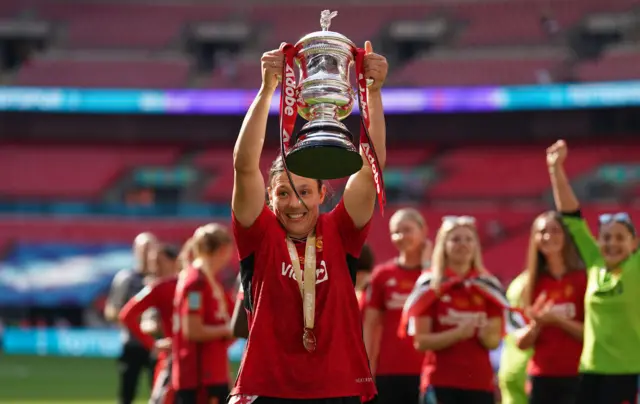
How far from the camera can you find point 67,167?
29875 millimetres

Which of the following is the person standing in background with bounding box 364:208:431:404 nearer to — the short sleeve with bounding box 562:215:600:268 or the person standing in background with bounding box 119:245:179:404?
the short sleeve with bounding box 562:215:600:268

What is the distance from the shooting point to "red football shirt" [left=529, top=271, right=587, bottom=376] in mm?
6527

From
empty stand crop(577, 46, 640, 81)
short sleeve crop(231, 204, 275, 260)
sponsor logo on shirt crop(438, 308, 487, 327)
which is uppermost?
empty stand crop(577, 46, 640, 81)

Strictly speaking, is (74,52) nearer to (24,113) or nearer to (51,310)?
(24,113)

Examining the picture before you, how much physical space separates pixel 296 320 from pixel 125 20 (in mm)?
30305

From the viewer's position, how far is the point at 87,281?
27.0 metres

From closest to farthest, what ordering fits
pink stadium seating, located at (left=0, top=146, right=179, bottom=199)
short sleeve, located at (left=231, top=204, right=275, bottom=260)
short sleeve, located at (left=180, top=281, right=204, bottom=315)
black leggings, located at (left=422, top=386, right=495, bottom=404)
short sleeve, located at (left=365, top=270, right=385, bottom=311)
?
short sleeve, located at (left=231, top=204, right=275, bottom=260), black leggings, located at (left=422, top=386, right=495, bottom=404), short sleeve, located at (left=180, top=281, right=204, bottom=315), short sleeve, located at (left=365, top=270, right=385, bottom=311), pink stadium seating, located at (left=0, top=146, right=179, bottom=199)

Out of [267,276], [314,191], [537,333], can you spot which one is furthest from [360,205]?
[537,333]

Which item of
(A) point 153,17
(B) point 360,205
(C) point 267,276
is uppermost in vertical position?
(A) point 153,17

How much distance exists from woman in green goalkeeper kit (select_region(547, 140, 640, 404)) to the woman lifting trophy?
2.63 meters

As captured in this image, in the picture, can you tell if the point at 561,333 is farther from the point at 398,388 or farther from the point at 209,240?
the point at 209,240

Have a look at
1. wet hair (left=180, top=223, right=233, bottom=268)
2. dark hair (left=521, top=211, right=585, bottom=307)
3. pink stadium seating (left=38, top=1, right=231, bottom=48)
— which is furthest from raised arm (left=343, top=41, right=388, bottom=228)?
pink stadium seating (left=38, top=1, right=231, bottom=48)

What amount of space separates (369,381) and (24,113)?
91.1ft

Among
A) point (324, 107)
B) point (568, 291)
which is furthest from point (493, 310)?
point (324, 107)
